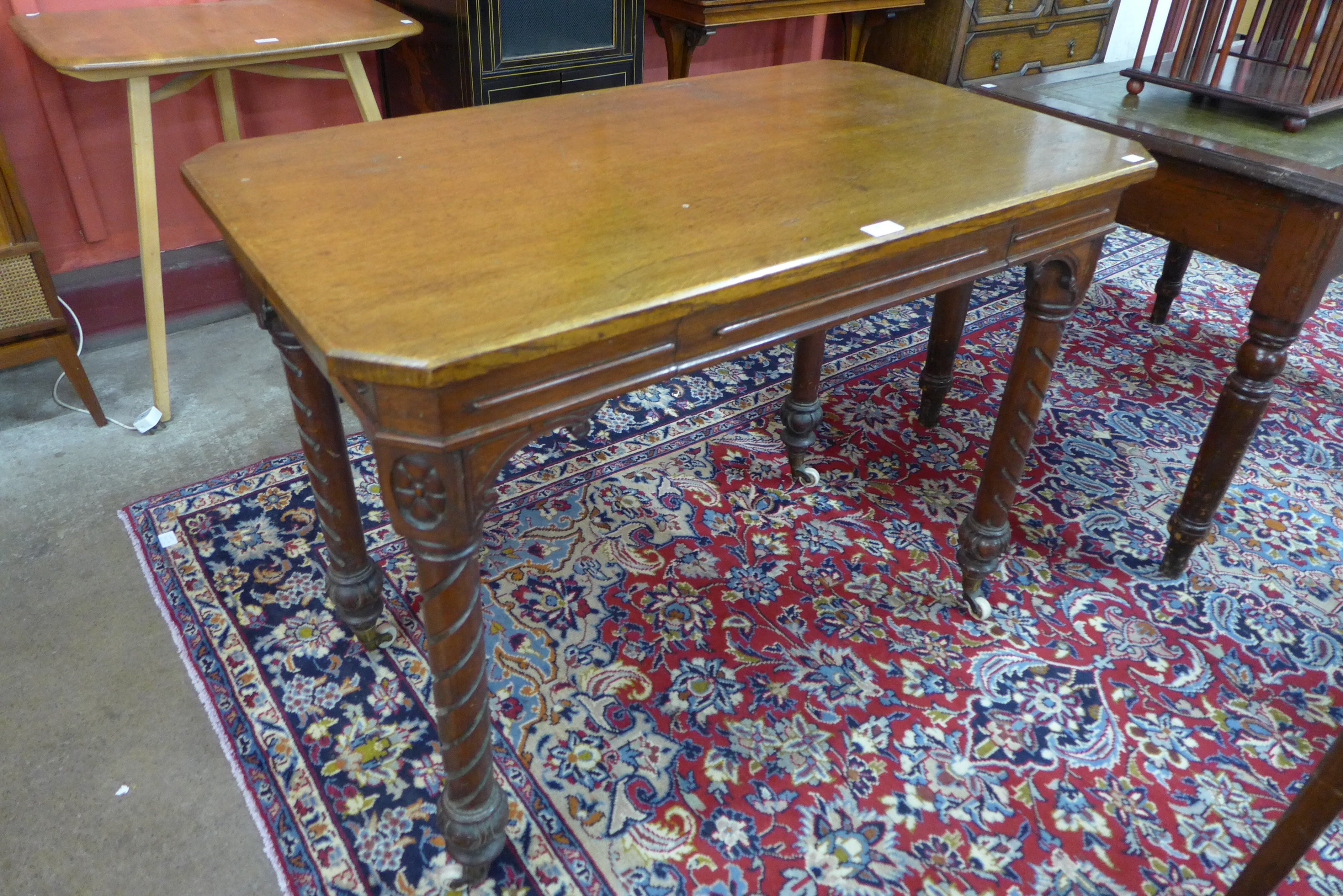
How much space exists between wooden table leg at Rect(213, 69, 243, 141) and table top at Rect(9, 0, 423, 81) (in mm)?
132

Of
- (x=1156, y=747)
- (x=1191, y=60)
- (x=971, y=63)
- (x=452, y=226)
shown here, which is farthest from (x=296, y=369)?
(x=971, y=63)

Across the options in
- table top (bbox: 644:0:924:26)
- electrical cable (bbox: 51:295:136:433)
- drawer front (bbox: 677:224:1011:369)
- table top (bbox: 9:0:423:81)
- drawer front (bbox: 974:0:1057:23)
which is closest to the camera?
drawer front (bbox: 677:224:1011:369)

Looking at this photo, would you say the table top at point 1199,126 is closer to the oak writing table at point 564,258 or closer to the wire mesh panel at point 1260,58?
the wire mesh panel at point 1260,58

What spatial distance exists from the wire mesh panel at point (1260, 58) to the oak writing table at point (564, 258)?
0.49 m

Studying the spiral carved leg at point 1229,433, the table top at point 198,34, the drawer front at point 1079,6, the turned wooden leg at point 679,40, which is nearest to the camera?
the spiral carved leg at point 1229,433

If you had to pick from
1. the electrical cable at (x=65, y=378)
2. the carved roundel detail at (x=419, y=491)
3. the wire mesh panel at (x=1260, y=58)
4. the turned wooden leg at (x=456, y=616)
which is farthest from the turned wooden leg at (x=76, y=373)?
the wire mesh panel at (x=1260, y=58)

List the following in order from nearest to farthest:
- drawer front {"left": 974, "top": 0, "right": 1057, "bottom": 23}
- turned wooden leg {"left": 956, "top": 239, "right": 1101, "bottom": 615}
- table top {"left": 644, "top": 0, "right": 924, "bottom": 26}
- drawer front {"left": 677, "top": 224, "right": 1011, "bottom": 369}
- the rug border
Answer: drawer front {"left": 677, "top": 224, "right": 1011, "bottom": 369} → the rug border → turned wooden leg {"left": 956, "top": 239, "right": 1101, "bottom": 615} → table top {"left": 644, "top": 0, "right": 924, "bottom": 26} → drawer front {"left": 974, "top": 0, "right": 1057, "bottom": 23}

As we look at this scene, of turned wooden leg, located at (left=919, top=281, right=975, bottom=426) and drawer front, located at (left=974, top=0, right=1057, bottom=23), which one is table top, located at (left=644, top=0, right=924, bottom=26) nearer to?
drawer front, located at (left=974, top=0, right=1057, bottom=23)

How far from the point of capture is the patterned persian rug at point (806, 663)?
140 centimetres

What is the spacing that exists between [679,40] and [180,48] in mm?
1600

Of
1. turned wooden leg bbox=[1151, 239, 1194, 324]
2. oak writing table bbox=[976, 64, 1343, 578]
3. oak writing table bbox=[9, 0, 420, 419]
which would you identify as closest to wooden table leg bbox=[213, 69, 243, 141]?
oak writing table bbox=[9, 0, 420, 419]

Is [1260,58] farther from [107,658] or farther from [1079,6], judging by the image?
[107,658]

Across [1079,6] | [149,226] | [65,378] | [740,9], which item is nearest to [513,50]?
[740,9]

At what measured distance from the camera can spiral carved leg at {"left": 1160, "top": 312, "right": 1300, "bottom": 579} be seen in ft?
5.44
